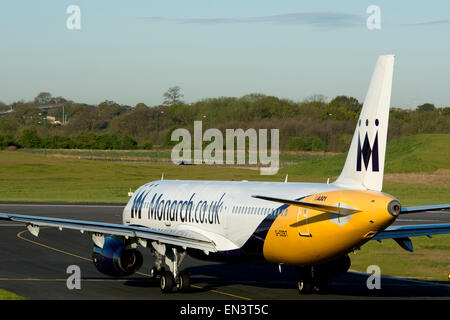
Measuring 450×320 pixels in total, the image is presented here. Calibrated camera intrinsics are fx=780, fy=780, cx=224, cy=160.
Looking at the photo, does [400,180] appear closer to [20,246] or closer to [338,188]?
[20,246]

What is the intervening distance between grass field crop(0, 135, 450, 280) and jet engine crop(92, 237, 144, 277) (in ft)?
185

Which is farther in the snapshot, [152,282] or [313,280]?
[152,282]

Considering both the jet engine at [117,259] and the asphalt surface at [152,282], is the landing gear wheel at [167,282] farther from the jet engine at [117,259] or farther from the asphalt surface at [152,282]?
the jet engine at [117,259]

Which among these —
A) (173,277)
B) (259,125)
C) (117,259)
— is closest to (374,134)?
(173,277)

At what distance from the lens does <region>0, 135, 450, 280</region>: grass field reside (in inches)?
3873

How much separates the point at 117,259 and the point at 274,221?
6.83m

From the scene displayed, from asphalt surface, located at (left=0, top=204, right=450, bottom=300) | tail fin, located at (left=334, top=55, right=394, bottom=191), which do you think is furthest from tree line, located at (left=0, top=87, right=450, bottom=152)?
tail fin, located at (left=334, top=55, right=394, bottom=191)

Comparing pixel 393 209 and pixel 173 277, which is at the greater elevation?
pixel 393 209

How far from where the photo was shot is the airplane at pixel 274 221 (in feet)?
82.2

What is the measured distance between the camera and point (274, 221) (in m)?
27.7

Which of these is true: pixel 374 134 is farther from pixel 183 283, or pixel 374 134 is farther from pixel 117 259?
pixel 117 259

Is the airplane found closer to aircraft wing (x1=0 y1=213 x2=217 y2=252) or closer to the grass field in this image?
aircraft wing (x1=0 y1=213 x2=217 y2=252)

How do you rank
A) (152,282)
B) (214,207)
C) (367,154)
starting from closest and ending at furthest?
(367,154), (214,207), (152,282)
